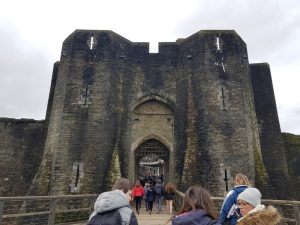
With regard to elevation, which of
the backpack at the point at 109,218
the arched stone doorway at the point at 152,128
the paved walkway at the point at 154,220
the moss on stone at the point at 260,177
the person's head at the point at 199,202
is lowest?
the paved walkway at the point at 154,220

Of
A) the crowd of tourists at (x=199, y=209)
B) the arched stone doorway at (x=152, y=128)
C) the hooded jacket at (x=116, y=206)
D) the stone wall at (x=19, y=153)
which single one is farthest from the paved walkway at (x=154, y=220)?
the stone wall at (x=19, y=153)

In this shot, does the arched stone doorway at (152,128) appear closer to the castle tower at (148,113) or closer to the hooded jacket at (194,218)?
the castle tower at (148,113)

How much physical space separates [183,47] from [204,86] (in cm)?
274

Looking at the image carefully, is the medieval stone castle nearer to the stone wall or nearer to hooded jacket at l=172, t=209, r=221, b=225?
the stone wall

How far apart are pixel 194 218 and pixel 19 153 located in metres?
14.4

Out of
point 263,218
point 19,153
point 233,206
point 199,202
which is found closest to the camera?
point 263,218

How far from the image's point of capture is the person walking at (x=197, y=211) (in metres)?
2.01

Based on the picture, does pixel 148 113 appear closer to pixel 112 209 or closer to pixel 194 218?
pixel 112 209

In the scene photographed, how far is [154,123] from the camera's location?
14.3m

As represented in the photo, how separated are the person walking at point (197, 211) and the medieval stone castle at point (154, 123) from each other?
32.6ft

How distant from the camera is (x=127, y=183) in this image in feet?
10.2

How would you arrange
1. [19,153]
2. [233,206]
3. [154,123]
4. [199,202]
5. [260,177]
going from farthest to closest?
1. [19,153]
2. [154,123]
3. [260,177]
4. [233,206]
5. [199,202]

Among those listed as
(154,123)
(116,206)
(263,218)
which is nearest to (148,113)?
(154,123)

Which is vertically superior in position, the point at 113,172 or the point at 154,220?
the point at 113,172
